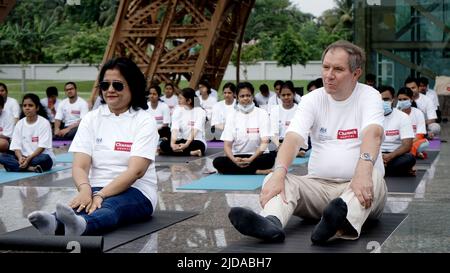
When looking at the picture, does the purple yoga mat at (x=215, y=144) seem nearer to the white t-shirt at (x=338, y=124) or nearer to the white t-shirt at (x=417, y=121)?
the white t-shirt at (x=417, y=121)

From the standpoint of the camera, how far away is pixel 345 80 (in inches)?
214

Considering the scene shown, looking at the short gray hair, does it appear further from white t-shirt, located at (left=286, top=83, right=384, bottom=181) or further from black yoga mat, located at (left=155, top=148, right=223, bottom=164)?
black yoga mat, located at (left=155, top=148, right=223, bottom=164)

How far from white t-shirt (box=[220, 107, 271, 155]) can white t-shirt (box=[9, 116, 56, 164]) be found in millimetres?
2205

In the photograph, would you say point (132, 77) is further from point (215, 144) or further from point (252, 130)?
point (215, 144)

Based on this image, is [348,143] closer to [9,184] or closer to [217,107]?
[9,184]

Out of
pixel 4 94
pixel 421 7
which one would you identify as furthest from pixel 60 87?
pixel 4 94

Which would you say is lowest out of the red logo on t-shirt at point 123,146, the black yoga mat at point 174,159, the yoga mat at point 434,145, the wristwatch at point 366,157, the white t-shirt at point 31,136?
the yoga mat at point 434,145

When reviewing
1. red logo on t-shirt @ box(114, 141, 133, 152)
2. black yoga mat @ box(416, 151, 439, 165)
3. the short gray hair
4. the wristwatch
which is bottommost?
black yoga mat @ box(416, 151, 439, 165)

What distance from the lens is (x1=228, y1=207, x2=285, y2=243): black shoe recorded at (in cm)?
488

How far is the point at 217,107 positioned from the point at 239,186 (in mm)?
5601

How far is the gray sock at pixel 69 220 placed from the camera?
16.3 ft

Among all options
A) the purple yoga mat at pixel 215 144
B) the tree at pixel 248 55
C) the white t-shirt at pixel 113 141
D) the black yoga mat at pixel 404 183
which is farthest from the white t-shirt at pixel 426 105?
the tree at pixel 248 55

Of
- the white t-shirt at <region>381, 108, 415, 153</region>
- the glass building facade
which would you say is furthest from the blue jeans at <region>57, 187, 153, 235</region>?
the glass building facade

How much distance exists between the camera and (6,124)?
483 inches
